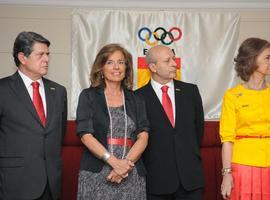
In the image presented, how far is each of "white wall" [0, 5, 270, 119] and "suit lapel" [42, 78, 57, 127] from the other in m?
1.27

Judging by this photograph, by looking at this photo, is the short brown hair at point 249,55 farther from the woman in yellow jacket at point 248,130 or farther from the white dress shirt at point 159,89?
the white dress shirt at point 159,89

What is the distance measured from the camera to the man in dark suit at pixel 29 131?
93.8 inches

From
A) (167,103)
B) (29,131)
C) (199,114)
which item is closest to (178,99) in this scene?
(167,103)

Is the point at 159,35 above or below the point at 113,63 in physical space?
above

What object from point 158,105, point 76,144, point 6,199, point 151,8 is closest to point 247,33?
point 151,8

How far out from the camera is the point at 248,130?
2.45m

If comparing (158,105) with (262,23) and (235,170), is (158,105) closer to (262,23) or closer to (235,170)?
(235,170)

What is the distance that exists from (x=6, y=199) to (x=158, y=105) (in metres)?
1.12

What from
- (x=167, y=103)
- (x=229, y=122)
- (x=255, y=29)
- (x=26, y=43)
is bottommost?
(x=229, y=122)

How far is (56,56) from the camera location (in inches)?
154

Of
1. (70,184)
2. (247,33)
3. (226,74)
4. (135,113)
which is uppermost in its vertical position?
(247,33)

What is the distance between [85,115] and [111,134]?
0.20 metres

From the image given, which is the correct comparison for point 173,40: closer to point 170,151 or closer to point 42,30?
point 42,30

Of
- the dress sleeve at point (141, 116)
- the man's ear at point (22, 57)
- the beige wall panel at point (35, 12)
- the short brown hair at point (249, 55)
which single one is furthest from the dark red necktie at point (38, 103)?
the beige wall panel at point (35, 12)
